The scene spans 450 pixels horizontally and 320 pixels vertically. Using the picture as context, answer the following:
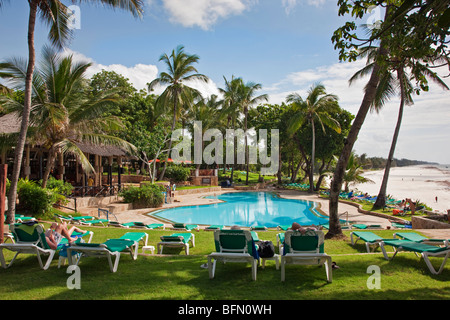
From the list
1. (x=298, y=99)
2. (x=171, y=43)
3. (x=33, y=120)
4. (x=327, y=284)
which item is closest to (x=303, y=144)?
(x=298, y=99)

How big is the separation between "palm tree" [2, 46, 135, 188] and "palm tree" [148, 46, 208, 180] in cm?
1157

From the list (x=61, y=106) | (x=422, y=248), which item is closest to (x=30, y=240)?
(x=422, y=248)

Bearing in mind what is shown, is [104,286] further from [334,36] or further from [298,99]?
[298,99]

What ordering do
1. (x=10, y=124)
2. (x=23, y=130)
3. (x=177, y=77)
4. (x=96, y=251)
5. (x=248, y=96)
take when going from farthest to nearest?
1. (x=248, y=96)
2. (x=177, y=77)
3. (x=10, y=124)
4. (x=23, y=130)
5. (x=96, y=251)

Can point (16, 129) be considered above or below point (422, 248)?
above

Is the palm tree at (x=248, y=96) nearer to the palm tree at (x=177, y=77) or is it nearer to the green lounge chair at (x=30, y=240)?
the palm tree at (x=177, y=77)

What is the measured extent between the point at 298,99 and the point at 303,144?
17.0ft

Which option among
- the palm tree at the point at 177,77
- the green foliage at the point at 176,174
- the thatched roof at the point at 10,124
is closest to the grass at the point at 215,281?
the thatched roof at the point at 10,124

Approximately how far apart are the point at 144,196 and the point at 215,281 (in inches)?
521

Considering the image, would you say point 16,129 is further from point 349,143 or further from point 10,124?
point 349,143

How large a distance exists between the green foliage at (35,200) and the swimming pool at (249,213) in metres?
5.33

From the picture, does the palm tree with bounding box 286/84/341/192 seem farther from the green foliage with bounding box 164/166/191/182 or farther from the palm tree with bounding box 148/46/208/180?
the green foliage with bounding box 164/166/191/182

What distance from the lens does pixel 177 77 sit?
82.6 feet
